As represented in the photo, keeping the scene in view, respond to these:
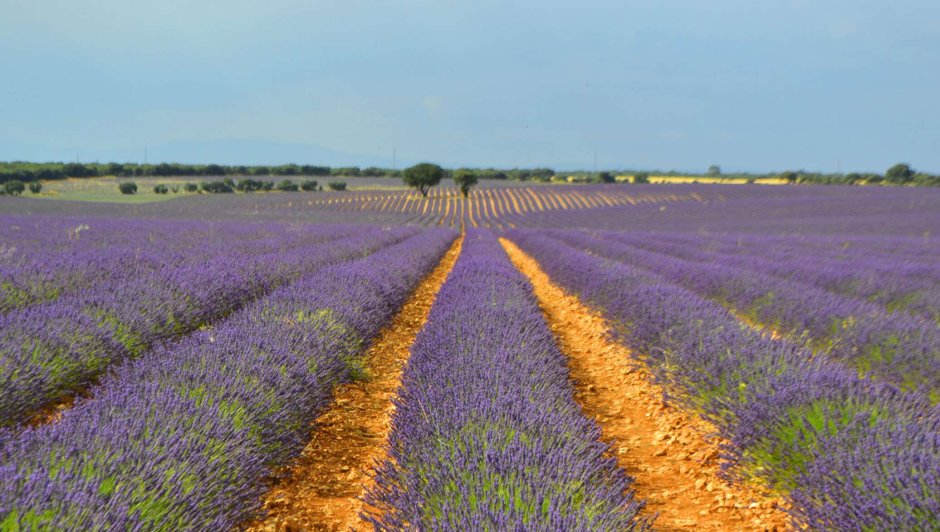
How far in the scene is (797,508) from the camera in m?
2.18

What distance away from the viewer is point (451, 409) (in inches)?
96.7

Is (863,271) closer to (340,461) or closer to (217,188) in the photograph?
(340,461)

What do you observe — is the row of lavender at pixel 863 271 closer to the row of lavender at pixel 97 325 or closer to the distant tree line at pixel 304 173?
the row of lavender at pixel 97 325

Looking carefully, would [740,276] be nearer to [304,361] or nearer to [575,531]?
[304,361]

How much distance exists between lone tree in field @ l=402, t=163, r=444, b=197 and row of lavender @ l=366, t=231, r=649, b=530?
58924 mm

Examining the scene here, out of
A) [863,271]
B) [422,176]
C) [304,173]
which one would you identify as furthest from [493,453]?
[304,173]

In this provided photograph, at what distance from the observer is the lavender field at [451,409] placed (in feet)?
5.76

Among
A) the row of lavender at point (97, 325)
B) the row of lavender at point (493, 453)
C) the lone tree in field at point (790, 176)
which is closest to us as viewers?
the row of lavender at point (493, 453)

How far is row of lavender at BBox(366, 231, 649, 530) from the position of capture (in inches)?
65.3

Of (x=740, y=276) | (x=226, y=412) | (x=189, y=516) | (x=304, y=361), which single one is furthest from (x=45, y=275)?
(x=740, y=276)

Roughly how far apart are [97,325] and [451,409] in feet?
9.66

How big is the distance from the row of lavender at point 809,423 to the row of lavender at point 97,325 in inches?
148

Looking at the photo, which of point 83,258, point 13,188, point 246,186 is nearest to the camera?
point 83,258

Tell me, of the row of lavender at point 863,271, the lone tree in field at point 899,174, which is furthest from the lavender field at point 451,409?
the lone tree in field at point 899,174
